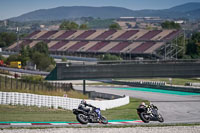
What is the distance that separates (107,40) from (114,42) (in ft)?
11.7

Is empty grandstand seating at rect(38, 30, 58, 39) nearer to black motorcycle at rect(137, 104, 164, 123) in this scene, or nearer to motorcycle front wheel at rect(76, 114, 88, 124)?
black motorcycle at rect(137, 104, 164, 123)

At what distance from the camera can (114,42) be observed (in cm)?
12800

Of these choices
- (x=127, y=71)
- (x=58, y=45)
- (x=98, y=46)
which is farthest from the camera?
(x=58, y=45)

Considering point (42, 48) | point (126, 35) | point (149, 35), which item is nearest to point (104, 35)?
point (126, 35)

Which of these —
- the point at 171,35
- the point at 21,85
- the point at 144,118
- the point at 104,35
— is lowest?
the point at 144,118

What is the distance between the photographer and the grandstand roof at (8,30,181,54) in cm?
11394

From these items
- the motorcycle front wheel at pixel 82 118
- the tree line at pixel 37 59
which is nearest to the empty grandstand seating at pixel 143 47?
the tree line at pixel 37 59

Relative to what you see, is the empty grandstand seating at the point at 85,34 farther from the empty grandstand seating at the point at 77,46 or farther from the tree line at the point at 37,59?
the tree line at the point at 37,59

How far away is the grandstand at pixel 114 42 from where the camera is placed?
358 feet

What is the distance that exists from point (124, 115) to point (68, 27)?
495ft

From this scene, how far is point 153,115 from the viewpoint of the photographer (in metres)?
26.4

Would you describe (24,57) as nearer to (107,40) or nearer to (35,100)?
(107,40)

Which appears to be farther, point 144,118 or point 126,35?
point 126,35

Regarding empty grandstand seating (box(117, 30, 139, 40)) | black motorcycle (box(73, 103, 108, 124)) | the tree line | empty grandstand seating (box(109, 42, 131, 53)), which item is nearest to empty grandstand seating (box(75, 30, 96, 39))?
empty grandstand seating (box(117, 30, 139, 40))
